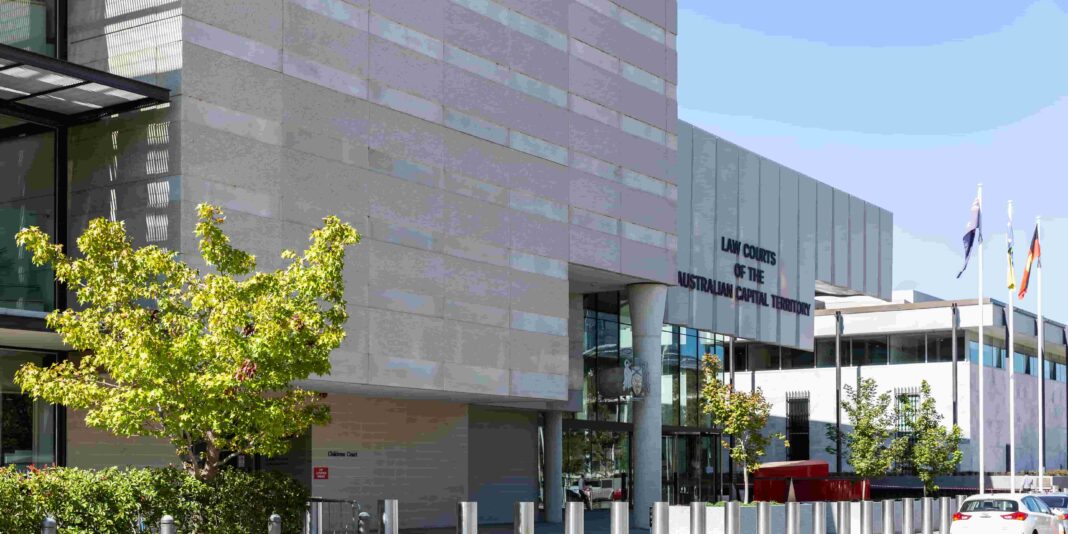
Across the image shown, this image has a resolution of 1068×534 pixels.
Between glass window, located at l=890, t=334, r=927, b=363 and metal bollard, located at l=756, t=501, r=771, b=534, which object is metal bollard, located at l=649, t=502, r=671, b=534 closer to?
metal bollard, located at l=756, t=501, r=771, b=534

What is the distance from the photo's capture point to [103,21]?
2578 cm

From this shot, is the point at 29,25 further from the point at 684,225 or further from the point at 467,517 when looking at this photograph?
the point at 684,225

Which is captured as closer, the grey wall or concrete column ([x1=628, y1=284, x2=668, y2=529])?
concrete column ([x1=628, y1=284, x2=668, y2=529])

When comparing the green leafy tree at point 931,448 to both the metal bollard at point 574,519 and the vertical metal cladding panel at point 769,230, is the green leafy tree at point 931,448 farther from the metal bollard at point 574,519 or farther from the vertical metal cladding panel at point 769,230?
the metal bollard at point 574,519

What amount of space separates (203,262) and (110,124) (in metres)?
3.22

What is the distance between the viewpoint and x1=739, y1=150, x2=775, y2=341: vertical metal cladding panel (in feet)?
157

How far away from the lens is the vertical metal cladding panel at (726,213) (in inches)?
1839

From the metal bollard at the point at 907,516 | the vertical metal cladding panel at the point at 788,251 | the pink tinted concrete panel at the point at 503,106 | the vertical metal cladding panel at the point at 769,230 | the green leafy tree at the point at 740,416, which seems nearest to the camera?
the pink tinted concrete panel at the point at 503,106

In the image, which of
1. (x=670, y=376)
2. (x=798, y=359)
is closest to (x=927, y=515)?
(x=670, y=376)

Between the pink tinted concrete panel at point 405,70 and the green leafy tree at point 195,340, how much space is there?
8.25 meters

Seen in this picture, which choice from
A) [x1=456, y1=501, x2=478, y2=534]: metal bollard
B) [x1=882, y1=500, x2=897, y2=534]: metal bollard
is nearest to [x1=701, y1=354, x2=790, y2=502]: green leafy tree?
[x1=882, y1=500, x2=897, y2=534]: metal bollard

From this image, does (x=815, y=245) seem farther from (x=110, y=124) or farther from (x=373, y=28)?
(x=110, y=124)

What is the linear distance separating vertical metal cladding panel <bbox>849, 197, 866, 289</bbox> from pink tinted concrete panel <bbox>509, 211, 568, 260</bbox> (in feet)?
76.9

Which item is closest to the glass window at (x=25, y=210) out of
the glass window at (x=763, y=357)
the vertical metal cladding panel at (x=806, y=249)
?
the vertical metal cladding panel at (x=806, y=249)
